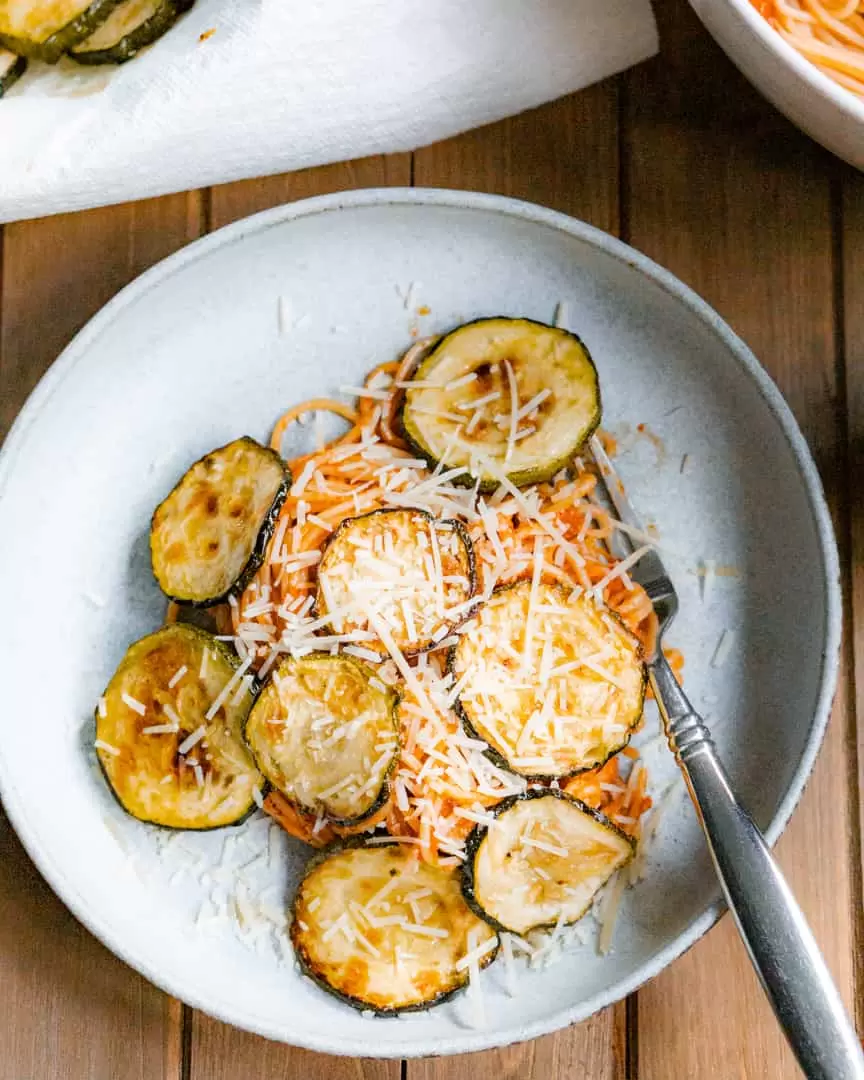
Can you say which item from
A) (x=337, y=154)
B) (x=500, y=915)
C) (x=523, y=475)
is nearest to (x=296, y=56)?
(x=337, y=154)

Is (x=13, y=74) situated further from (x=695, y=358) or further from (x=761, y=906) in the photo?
(x=761, y=906)

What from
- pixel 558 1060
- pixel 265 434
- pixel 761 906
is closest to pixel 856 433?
pixel 761 906

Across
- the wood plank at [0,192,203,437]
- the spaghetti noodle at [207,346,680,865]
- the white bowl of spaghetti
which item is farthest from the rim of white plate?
the wood plank at [0,192,203,437]

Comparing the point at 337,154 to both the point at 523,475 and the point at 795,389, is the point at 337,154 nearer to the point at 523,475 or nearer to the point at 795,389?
the point at 523,475

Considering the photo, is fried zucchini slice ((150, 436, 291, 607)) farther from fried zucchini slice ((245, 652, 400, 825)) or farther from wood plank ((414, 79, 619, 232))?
wood plank ((414, 79, 619, 232))

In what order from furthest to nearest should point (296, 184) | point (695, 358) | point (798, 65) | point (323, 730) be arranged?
1. point (296, 184)
2. point (695, 358)
3. point (323, 730)
4. point (798, 65)

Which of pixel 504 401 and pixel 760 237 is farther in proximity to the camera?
pixel 760 237

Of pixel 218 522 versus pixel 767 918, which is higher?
pixel 218 522
